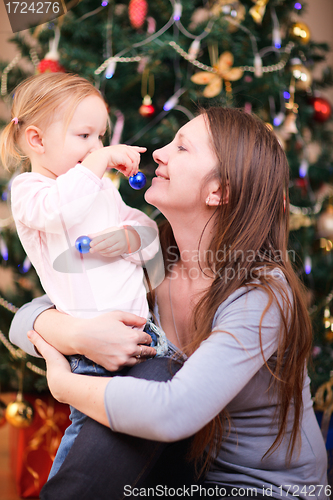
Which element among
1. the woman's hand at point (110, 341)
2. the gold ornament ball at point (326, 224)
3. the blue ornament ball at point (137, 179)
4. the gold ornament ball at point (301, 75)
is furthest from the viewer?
the gold ornament ball at point (326, 224)

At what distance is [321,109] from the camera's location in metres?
1.77

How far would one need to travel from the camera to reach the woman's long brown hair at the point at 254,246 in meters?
0.89

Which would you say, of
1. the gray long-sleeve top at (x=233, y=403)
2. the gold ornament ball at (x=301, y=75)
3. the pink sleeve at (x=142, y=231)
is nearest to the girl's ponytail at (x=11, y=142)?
the pink sleeve at (x=142, y=231)

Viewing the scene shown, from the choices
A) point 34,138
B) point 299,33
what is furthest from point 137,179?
point 299,33

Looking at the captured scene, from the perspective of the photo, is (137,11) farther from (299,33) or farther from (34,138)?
(34,138)

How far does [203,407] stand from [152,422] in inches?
3.7

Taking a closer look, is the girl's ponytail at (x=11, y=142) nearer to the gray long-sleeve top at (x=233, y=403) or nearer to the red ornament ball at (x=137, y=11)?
the gray long-sleeve top at (x=233, y=403)

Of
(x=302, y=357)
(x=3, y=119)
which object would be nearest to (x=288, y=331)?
(x=302, y=357)

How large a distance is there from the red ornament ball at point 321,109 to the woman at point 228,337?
0.90 metres

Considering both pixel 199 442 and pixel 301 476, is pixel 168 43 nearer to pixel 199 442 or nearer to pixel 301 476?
pixel 199 442

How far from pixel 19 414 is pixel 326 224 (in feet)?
4.77

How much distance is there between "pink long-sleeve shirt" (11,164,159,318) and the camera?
0.81m

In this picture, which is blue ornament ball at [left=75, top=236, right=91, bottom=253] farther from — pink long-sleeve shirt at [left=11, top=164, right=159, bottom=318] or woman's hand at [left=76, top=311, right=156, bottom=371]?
woman's hand at [left=76, top=311, right=156, bottom=371]

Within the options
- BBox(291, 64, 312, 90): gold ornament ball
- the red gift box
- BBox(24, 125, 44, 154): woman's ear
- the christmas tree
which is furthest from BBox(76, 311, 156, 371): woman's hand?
BBox(291, 64, 312, 90): gold ornament ball
